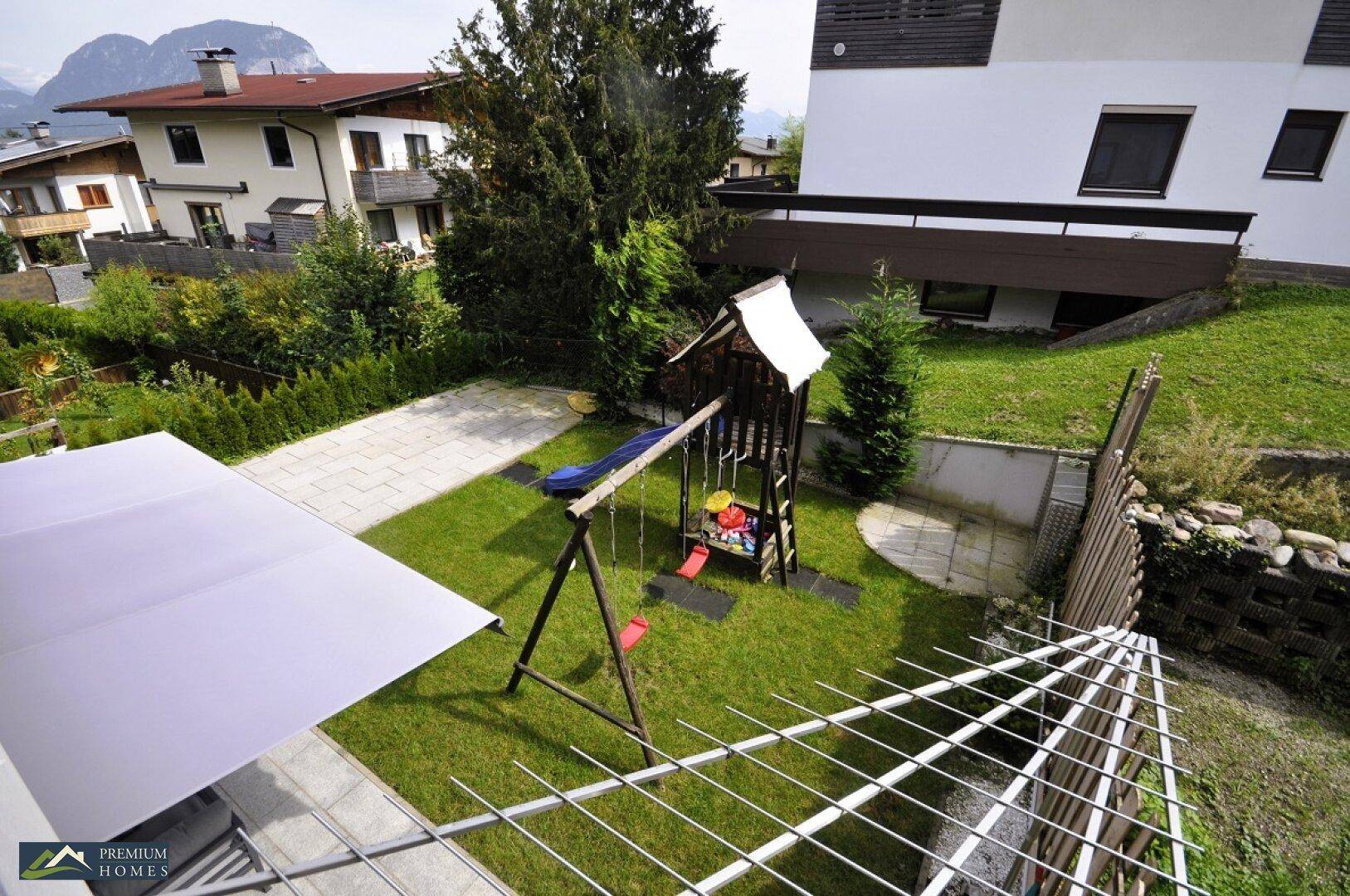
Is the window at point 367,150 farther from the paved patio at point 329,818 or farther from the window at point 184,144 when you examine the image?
the paved patio at point 329,818

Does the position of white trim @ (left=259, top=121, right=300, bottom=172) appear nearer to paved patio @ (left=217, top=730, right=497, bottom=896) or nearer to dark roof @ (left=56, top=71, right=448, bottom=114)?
dark roof @ (left=56, top=71, right=448, bottom=114)

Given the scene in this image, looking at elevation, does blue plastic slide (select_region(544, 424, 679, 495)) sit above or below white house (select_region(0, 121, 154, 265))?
below

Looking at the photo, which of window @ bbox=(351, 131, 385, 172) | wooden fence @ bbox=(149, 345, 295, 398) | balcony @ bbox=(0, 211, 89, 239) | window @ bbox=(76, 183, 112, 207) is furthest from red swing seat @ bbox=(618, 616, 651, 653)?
window @ bbox=(76, 183, 112, 207)

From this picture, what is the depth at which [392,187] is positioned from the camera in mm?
21531

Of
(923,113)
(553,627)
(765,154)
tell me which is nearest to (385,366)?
(553,627)

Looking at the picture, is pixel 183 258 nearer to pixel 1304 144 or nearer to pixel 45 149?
pixel 45 149

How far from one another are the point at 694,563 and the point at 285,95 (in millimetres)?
24914

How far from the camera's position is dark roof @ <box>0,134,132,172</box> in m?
26.9

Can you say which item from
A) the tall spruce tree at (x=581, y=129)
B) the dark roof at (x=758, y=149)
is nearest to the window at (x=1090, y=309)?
the tall spruce tree at (x=581, y=129)

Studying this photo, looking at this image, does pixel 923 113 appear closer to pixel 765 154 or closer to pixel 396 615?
pixel 396 615

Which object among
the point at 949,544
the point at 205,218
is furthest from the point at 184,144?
the point at 949,544

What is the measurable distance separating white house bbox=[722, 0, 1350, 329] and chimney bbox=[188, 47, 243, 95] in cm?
2333

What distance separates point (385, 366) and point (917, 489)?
30.8 ft

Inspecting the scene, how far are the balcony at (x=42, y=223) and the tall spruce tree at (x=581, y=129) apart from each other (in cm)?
2833
